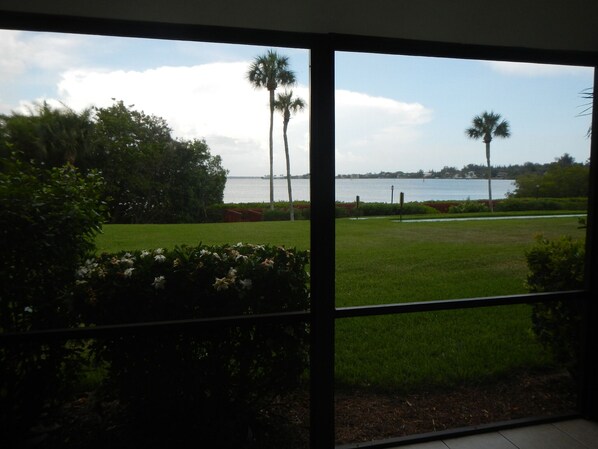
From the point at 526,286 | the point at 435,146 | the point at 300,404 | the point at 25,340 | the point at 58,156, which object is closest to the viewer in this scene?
the point at 25,340

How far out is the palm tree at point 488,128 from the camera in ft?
9.01

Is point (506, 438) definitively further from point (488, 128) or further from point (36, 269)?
point (36, 269)

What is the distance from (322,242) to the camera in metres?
2.10

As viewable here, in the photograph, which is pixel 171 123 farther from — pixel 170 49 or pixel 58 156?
pixel 58 156

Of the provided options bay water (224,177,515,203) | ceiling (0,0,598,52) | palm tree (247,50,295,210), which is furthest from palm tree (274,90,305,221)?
ceiling (0,0,598,52)

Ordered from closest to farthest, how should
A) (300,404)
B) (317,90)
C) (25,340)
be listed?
(25,340)
(317,90)
(300,404)

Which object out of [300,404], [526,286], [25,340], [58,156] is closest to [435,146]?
[526,286]

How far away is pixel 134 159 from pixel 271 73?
0.91m

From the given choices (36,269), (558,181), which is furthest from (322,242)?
(558,181)

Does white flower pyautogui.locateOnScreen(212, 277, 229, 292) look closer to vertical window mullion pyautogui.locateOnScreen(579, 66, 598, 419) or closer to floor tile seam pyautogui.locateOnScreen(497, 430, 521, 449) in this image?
floor tile seam pyautogui.locateOnScreen(497, 430, 521, 449)

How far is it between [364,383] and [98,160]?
217cm

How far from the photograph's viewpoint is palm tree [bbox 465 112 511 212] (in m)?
2.75

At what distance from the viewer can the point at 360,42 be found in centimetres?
208

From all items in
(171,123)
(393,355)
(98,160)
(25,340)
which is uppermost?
(171,123)
